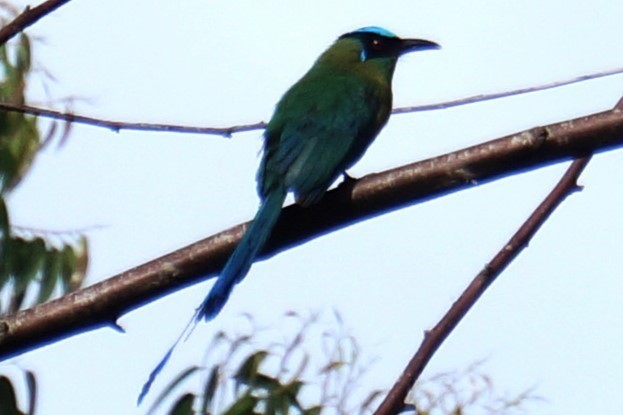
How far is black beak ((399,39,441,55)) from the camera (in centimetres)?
573

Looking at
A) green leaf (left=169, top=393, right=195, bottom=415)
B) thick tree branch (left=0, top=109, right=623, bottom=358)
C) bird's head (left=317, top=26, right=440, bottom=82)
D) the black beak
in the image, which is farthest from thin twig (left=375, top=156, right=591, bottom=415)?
the black beak

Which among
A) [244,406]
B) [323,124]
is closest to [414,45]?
[323,124]

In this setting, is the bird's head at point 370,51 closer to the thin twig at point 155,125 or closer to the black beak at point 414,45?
the black beak at point 414,45

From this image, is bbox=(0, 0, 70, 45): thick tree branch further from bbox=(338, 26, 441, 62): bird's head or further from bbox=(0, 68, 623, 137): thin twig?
bbox=(338, 26, 441, 62): bird's head

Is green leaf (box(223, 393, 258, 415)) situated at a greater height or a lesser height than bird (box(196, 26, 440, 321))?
lesser

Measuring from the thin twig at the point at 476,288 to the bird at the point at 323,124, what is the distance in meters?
0.74

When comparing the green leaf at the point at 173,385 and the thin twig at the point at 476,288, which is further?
the green leaf at the point at 173,385

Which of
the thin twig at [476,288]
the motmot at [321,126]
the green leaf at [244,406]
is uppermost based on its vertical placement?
the motmot at [321,126]

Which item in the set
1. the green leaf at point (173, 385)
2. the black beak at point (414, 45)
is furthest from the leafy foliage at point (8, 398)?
the black beak at point (414, 45)

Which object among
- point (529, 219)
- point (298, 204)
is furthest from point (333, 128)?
point (529, 219)

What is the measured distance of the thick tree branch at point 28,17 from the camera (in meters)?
2.66

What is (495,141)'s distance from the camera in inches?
117

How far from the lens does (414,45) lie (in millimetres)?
5773

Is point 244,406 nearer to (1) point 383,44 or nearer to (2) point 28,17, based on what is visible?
(2) point 28,17
